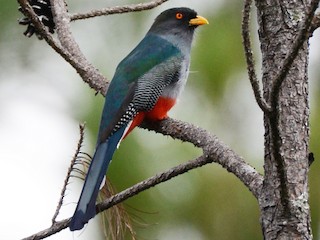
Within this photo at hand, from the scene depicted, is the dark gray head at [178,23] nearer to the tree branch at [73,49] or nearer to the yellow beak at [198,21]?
the yellow beak at [198,21]

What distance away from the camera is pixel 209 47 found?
4.62m

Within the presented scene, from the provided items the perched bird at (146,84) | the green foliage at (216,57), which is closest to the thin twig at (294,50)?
the perched bird at (146,84)

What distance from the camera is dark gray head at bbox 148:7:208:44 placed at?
4.43 meters

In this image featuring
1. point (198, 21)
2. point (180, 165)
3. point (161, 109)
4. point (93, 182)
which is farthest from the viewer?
point (198, 21)

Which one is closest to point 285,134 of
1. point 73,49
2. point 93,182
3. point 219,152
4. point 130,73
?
point 219,152

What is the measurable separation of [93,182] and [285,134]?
2.80 ft

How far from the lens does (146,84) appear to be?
3.85 m

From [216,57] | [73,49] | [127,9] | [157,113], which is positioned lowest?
[157,113]

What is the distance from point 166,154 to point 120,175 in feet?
0.83

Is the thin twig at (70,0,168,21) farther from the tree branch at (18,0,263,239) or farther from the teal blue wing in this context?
the teal blue wing

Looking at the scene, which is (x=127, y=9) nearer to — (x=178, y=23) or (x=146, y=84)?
(x=146, y=84)

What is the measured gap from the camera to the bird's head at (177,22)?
175 inches

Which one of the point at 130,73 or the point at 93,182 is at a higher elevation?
the point at 130,73

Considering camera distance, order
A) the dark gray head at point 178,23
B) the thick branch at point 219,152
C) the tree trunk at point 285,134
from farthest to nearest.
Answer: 1. the dark gray head at point 178,23
2. the thick branch at point 219,152
3. the tree trunk at point 285,134
